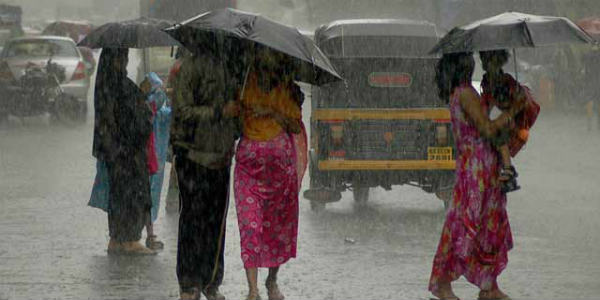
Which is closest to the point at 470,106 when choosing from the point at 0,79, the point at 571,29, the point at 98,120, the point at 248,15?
the point at 571,29

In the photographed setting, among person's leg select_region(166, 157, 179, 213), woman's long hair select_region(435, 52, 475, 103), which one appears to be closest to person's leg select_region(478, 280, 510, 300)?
woman's long hair select_region(435, 52, 475, 103)

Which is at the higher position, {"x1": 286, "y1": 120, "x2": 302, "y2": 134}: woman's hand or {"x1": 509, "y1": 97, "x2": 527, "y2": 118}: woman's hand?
{"x1": 509, "y1": 97, "x2": 527, "y2": 118}: woman's hand

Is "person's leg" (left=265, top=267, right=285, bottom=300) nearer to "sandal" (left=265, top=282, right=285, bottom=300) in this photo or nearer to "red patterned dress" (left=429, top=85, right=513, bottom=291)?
"sandal" (left=265, top=282, right=285, bottom=300)

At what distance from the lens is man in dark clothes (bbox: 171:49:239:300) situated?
7.35 m

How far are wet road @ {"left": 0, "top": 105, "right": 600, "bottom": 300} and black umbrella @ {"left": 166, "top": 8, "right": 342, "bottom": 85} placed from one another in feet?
4.76

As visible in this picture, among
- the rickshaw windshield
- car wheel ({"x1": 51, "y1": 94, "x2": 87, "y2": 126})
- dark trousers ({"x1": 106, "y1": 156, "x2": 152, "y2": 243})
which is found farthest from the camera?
car wheel ({"x1": 51, "y1": 94, "x2": 87, "y2": 126})

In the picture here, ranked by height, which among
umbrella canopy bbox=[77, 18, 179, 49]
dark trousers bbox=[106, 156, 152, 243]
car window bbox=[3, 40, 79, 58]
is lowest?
dark trousers bbox=[106, 156, 152, 243]

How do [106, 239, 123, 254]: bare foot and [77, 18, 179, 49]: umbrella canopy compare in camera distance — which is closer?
[77, 18, 179, 49]: umbrella canopy

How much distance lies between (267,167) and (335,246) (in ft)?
9.32

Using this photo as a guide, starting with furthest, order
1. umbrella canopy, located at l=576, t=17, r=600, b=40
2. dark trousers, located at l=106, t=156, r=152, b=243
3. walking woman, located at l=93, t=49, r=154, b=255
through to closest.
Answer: umbrella canopy, located at l=576, t=17, r=600, b=40
dark trousers, located at l=106, t=156, r=152, b=243
walking woman, located at l=93, t=49, r=154, b=255

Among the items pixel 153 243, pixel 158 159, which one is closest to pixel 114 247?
pixel 153 243

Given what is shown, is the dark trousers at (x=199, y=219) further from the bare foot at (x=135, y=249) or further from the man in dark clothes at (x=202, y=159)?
the bare foot at (x=135, y=249)

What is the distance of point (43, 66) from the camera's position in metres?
24.5

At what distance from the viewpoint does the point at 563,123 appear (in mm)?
25500
